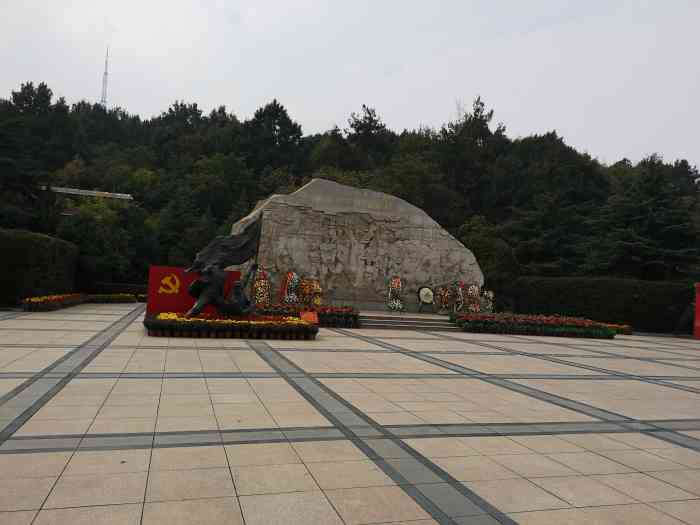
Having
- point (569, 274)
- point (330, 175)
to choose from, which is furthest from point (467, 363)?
point (330, 175)

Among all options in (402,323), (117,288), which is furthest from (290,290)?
(117,288)

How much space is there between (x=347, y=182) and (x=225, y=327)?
24311 millimetres

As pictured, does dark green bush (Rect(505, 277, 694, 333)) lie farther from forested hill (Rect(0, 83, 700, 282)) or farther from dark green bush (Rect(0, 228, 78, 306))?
dark green bush (Rect(0, 228, 78, 306))

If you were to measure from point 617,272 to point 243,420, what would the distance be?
83.1ft

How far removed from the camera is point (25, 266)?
690 inches

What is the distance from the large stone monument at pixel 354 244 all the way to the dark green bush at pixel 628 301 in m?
A: 5.97

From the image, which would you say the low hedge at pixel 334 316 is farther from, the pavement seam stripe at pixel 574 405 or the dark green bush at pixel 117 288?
the dark green bush at pixel 117 288

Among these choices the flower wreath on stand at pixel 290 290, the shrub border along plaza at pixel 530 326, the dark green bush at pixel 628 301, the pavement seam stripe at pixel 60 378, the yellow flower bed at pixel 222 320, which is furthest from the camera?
the dark green bush at pixel 628 301

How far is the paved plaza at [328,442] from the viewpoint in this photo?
10.2ft

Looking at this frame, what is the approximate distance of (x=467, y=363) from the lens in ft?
31.2

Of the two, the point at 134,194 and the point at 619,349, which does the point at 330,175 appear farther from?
the point at 619,349

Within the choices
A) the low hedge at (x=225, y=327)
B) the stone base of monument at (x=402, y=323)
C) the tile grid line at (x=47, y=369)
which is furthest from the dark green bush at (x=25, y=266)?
the stone base of monument at (x=402, y=323)

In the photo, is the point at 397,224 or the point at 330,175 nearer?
the point at 397,224

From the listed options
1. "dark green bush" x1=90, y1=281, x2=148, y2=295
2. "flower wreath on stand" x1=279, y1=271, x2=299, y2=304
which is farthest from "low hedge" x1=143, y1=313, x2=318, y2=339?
"dark green bush" x1=90, y1=281, x2=148, y2=295
